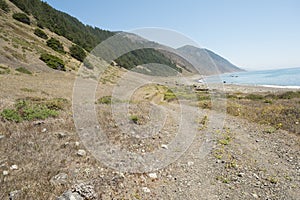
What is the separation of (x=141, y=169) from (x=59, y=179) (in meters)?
2.16

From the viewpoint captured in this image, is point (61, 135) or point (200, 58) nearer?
point (61, 135)

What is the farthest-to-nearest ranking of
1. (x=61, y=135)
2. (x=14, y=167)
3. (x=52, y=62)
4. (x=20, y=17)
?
(x=20, y=17)
(x=52, y=62)
(x=61, y=135)
(x=14, y=167)

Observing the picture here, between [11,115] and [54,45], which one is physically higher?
[54,45]

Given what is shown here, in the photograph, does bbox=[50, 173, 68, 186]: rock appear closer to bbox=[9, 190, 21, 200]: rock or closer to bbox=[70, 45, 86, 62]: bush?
bbox=[9, 190, 21, 200]: rock

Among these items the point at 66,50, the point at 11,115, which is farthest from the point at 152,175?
the point at 66,50

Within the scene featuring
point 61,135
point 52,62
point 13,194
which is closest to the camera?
point 13,194

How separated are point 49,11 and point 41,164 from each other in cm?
7756

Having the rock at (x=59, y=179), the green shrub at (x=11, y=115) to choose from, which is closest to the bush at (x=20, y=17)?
the green shrub at (x=11, y=115)

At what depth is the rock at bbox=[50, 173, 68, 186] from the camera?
4.49m

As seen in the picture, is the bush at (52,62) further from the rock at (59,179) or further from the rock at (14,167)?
the rock at (59,179)

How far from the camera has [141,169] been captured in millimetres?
5863

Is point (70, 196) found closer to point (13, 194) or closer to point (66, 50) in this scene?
point (13, 194)

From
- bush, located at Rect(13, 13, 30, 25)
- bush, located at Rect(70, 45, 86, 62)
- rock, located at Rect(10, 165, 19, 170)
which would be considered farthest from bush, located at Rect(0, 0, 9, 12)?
rock, located at Rect(10, 165, 19, 170)

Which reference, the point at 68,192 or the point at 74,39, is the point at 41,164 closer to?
the point at 68,192
